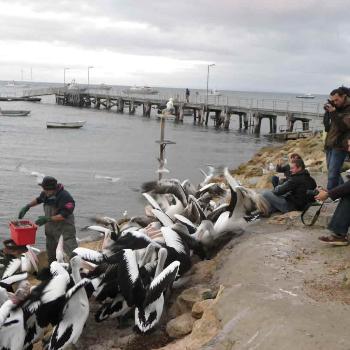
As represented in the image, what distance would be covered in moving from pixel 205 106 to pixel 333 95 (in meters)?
49.8

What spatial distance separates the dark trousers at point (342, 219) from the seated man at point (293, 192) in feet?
6.09

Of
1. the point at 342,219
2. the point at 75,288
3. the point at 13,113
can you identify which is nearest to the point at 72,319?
the point at 75,288

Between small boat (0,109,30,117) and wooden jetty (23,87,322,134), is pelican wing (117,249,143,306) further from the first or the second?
small boat (0,109,30,117)

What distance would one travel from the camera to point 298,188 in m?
9.06

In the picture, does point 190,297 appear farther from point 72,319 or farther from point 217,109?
point 217,109

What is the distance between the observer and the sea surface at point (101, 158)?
19.3 metres

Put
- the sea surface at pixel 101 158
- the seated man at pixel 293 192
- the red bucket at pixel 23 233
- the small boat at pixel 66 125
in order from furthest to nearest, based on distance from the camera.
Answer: the small boat at pixel 66 125, the sea surface at pixel 101 158, the red bucket at pixel 23 233, the seated man at pixel 293 192

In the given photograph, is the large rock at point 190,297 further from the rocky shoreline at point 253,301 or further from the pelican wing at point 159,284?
the pelican wing at point 159,284

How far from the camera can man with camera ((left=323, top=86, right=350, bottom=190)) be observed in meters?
8.20

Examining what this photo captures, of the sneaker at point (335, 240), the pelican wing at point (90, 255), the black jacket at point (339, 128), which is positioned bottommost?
the pelican wing at point (90, 255)

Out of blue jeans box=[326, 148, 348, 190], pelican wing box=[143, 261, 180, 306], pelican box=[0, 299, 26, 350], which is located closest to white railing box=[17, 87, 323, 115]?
blue jeans box=[326, 148, 348, 190]

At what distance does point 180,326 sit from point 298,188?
3.95 meters

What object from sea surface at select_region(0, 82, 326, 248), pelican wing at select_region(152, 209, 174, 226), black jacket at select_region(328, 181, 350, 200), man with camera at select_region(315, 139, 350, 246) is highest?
black jacket at select_region(328, 181, 350, 200)

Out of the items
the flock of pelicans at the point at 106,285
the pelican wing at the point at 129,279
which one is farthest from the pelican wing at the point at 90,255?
the pelican wing at the point at 129,279
